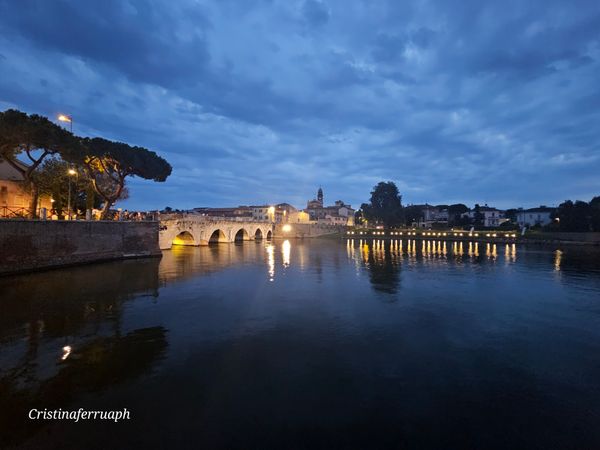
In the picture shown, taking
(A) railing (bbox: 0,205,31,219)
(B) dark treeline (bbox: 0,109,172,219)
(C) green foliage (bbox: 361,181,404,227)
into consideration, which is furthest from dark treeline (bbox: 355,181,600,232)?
(A) railing (bbox: 0,205,31,219)

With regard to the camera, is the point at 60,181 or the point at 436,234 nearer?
the point at 60,181

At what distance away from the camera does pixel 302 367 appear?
10758mm

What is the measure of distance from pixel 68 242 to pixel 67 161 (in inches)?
318

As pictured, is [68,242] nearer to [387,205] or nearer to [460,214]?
[387,205]

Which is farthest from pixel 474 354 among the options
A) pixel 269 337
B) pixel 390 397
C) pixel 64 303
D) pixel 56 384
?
pixel 64 303

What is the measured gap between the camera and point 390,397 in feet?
29.4

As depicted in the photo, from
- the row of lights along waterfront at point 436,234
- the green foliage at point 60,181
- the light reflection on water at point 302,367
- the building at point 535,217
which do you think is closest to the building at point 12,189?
the green foliage at point 60,181

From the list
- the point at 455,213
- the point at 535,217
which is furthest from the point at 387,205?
the point at 535,217

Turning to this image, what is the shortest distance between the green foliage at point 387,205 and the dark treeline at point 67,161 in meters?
88.5

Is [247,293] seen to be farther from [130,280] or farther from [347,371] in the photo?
[347,371]

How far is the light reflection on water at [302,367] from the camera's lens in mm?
7453

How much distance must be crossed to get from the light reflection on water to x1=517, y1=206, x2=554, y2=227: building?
119315 millimetres

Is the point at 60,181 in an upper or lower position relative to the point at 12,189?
upper

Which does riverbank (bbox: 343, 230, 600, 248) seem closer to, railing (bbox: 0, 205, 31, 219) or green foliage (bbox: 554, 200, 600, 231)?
green foliage (bbox: 554, 200, 600, 231)
